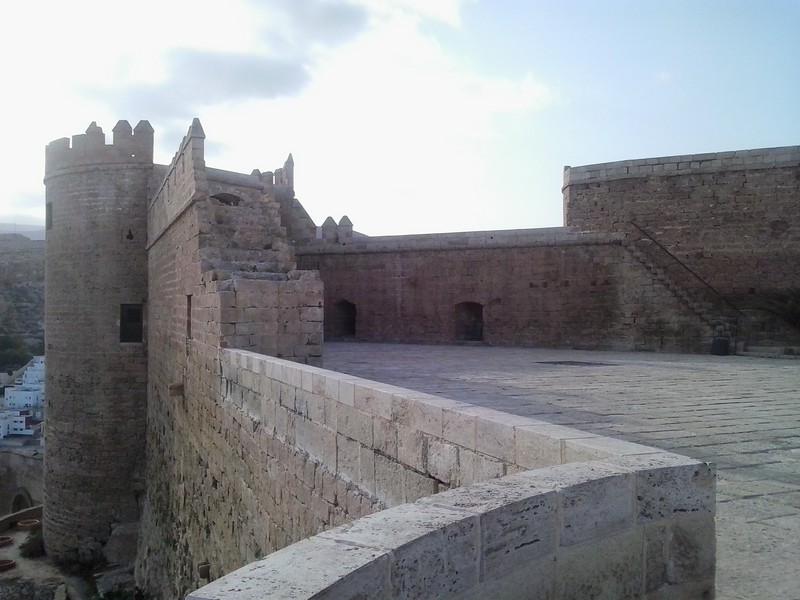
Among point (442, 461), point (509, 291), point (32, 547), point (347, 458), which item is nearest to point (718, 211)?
point (509, 291)

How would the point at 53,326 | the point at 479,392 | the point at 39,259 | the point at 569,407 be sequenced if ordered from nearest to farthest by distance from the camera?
the point at 569,407 < the point at 479,392 < the point at 53,326 < the point at 39,259

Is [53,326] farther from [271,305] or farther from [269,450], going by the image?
[269,450]

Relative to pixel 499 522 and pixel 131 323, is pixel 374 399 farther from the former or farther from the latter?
pixel 131 323

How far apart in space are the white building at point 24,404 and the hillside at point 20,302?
5.75 m

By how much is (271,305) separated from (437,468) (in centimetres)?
514

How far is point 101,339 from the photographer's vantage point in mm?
16281

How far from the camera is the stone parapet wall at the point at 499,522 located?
207cm

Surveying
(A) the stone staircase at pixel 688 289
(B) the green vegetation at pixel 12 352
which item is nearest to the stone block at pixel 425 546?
(A) the stone staircase at pixel 688 289

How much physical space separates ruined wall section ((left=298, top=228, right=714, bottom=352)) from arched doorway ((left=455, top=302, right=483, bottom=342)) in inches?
2.5

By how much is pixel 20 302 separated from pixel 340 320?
44.9 metres

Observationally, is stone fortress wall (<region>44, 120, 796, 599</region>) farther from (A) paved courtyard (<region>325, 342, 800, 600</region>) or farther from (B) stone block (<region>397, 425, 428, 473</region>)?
(A) paved courtyard (<region>325, 342, 800, 600</region>)

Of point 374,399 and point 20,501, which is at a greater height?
point 374,399

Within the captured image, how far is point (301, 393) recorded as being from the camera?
561 cm

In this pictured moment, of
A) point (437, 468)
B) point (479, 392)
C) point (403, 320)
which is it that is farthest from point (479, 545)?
point (403, 320)
